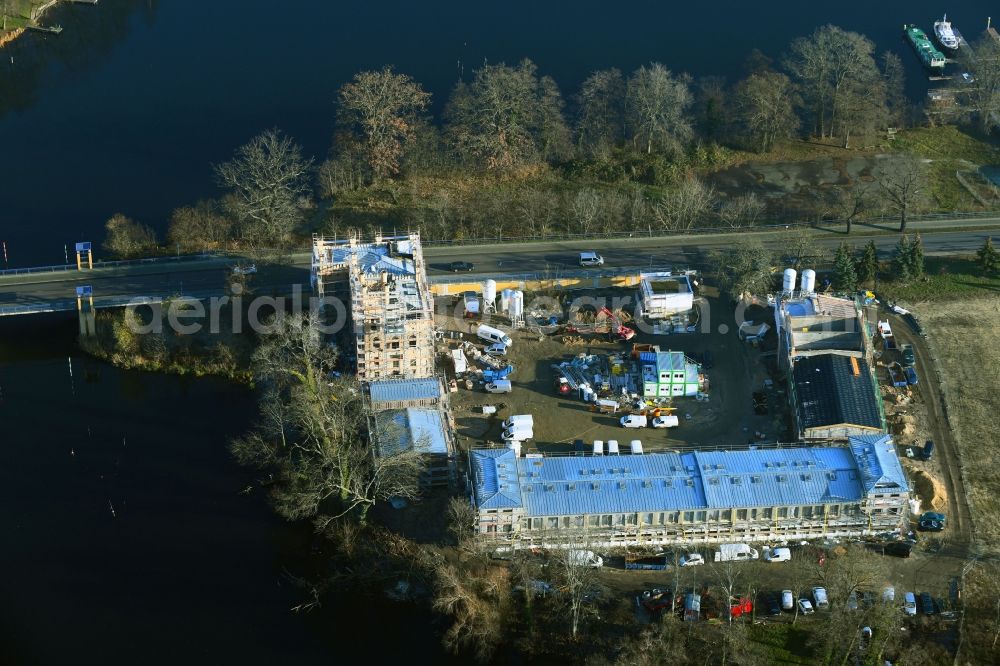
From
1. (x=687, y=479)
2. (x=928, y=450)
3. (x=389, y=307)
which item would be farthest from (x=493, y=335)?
(x=928, y=450)

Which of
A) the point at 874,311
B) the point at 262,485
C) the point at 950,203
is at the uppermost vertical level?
the point at 950,203

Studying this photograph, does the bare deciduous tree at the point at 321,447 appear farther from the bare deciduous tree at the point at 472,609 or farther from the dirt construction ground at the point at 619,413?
the bare deciduous tree at the point at 472,609

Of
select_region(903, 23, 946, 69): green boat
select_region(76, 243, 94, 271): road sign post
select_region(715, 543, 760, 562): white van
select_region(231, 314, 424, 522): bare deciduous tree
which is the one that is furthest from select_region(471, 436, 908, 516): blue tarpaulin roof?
select_region(903, 23, 946, 69): green boat

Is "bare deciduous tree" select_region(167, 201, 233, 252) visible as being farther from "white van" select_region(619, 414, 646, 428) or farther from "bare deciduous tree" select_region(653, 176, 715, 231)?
"white van" select_region(619, 414, 646, 428)

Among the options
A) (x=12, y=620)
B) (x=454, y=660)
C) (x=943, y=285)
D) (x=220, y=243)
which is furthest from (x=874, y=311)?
(x=12, y=620)

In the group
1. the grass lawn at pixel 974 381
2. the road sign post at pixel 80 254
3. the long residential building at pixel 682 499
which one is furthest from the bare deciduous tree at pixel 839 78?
the road sign post at pixel 80 254

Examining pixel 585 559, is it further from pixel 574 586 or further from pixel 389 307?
pixel 389 307

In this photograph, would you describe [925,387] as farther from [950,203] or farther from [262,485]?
[262,485]
